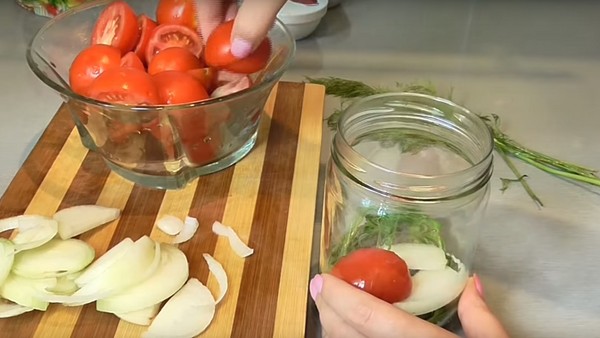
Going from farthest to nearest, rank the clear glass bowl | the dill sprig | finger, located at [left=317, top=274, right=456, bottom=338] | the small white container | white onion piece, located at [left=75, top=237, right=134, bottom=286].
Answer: the small white container < the dill sprig < the clear glass bowl < white onion piece, located at [left=75, top=237, right=134, bottom=286] < finger, located at [left=317, top=274, right=456, bottom=338]

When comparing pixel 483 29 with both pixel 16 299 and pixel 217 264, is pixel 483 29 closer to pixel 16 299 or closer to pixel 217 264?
pixel 217 264

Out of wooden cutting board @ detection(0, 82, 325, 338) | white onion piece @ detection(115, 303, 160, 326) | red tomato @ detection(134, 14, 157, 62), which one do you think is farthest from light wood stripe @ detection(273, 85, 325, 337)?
red tomato @ detection(134, 14, 157, 62)

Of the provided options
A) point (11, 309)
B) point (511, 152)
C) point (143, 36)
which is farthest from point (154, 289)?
point (511, 152)

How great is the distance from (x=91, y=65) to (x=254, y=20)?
0.22 meters

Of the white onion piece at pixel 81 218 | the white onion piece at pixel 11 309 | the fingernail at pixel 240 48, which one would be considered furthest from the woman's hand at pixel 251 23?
the white onion piece at pixel 11 309

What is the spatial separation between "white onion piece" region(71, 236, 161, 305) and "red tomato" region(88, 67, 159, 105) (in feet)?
0.52

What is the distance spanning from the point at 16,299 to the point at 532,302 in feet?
1.61

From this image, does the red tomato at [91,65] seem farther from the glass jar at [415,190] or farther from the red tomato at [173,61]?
the glass jar at [415,190]

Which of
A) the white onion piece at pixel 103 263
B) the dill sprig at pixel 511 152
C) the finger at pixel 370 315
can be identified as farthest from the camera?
the dill sprig at pixel 511 152

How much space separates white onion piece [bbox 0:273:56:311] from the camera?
0.63 m

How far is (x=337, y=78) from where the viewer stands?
3.51 ft

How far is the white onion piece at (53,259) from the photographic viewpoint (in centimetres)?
64

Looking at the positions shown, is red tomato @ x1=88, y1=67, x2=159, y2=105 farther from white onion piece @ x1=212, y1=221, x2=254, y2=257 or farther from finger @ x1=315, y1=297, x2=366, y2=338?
finger @ x1=315, y1=297, x2=366, y2=338

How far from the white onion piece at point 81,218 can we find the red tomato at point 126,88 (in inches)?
4.5
